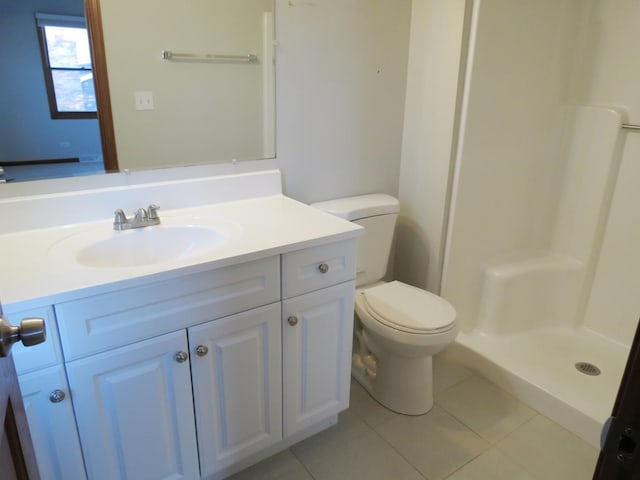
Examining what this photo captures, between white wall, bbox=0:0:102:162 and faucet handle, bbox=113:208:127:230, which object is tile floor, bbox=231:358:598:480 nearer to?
faucet handle, bbox=113:208:127:230

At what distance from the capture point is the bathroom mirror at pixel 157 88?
134 centimetres

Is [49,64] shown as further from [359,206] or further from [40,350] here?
[359,206]

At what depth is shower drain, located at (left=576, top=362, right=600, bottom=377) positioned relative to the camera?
6.89ft

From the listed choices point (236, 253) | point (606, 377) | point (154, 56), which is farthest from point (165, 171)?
point (606, 377)

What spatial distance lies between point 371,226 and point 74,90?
1.22m

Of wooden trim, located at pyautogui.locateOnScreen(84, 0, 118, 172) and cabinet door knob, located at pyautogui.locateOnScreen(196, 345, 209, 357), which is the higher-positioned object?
wooden trim, located at pyautogui.locateOnScreen(84, 0, 118, 172)

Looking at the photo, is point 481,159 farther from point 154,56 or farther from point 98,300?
point 98,300

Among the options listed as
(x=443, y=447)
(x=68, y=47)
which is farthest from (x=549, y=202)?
(x=68, y=47)

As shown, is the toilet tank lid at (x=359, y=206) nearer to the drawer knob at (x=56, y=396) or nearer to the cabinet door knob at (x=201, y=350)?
the cabinet door knob at (x=201, y=350)

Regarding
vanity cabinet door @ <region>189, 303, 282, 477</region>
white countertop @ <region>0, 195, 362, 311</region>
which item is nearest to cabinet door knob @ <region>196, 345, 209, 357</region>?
vanity cabinet door @ <region>189, 303, 282, 477</region>

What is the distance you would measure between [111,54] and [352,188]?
1.13m

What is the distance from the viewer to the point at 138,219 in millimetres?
1505

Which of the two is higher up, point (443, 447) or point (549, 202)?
point (549, 202)

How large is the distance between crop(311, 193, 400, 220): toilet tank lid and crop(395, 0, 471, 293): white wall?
191mm
